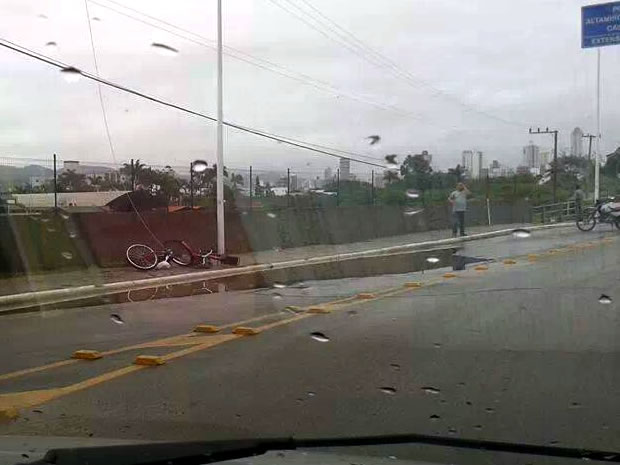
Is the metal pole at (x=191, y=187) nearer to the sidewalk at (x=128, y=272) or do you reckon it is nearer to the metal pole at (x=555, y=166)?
the sidewalk at (x=128, y=272)

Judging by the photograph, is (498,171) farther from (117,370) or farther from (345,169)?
(117,370)

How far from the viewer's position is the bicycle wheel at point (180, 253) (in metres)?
16.5

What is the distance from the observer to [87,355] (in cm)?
756

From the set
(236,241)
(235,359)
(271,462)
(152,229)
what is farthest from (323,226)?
(271,462)

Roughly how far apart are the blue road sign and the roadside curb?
6.08 m

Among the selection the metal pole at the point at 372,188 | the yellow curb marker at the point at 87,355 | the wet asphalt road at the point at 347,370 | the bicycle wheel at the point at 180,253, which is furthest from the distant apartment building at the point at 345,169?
the yellow curb marker at the point at 87,355

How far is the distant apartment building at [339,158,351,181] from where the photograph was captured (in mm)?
19969

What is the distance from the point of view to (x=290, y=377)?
6.43 metres

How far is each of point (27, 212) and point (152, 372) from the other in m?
9.90

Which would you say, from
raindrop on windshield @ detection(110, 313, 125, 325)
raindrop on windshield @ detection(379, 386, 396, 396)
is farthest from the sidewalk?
raindrop on windshield @ detection(379, 386, 396, 396)

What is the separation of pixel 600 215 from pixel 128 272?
46.3ft

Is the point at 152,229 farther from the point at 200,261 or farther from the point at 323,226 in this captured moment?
the point at 323,226

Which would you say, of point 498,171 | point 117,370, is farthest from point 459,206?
point 117,370

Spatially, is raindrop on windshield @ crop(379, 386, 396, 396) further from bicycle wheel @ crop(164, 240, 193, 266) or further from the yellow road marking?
bicycle wheel @ crop(164, 240, 193, 266)
